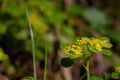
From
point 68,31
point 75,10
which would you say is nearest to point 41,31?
point 68,31

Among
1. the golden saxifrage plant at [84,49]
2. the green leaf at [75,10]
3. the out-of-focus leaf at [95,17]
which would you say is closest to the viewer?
the golden saxifrage plant at [84,49]

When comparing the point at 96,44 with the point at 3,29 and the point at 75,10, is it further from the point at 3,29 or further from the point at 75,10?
the point at 75,10

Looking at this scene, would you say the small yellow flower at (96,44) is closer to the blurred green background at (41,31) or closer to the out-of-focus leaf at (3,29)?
the blurred green background at (41,31)

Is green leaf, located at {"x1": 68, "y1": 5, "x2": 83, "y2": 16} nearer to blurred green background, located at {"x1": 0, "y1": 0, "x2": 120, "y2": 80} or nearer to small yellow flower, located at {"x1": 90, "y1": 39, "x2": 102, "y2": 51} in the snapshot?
blurred green background, located at {"x1": 0, "y1": 0, "x2": 120, "y2": 80}

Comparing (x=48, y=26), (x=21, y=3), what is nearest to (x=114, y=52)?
(x=48, y=26)

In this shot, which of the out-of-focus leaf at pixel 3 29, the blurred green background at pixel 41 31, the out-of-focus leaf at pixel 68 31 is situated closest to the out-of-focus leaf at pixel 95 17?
the blurred green background at pixel 41 31

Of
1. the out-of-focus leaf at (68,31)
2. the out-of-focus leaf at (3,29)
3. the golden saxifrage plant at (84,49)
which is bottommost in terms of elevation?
the out-of-focus leaf at (68,31)
